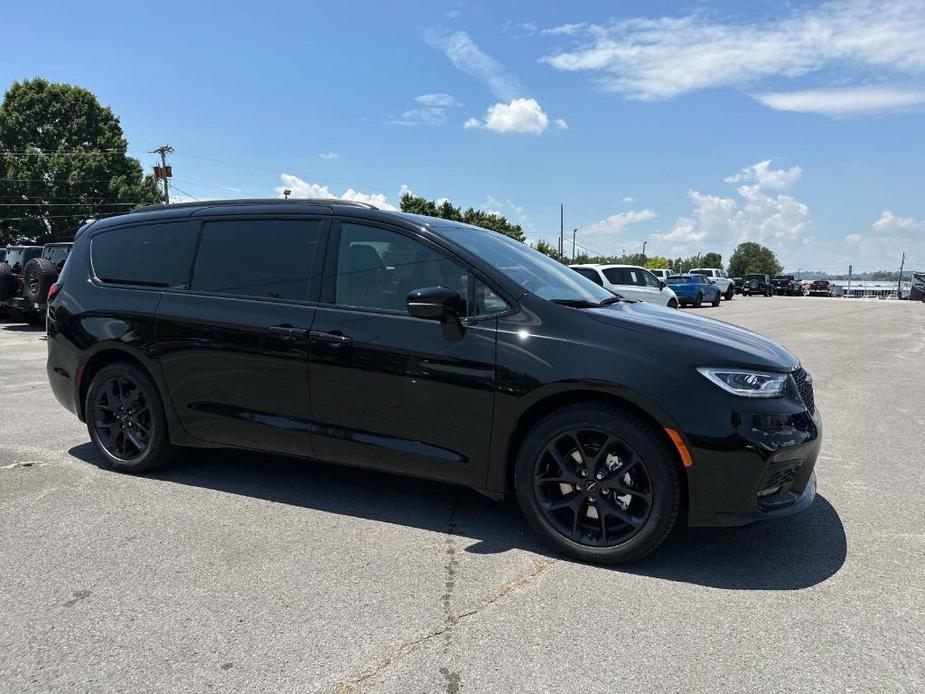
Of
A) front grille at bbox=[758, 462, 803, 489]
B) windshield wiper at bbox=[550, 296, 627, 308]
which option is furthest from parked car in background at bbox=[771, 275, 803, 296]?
front grille at bbox=[758, 462, 803, 489]

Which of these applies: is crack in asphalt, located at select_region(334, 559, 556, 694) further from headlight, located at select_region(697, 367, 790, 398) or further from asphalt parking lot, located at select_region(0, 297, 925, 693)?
headlight, located at select_region(697, 367, 790, 398)

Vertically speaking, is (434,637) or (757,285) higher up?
(757,285)

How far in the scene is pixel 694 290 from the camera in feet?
99.1

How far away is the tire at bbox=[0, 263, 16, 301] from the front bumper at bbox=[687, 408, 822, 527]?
51.4ft

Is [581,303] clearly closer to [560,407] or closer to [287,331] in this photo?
[560,407]

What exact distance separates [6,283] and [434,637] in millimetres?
15492

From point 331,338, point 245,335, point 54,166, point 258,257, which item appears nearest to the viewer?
point 331,338

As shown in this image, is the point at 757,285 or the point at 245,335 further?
the point at 757,285

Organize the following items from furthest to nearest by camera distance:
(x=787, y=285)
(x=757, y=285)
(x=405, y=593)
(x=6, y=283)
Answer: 1. (x=787, y=285)
2. (x=757, y=285)
3. (x=6, y=283)
4. (x=405, y=593)

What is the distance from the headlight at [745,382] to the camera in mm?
3039

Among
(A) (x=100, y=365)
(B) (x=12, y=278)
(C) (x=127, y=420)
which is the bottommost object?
(C) (x=127, y=420)

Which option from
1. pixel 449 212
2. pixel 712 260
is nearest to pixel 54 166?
pixel 449 212

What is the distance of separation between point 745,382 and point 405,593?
72.3 inches

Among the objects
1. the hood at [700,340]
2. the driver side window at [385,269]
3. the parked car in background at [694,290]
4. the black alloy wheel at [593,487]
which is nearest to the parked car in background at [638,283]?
the parked car in background at [694,290]
